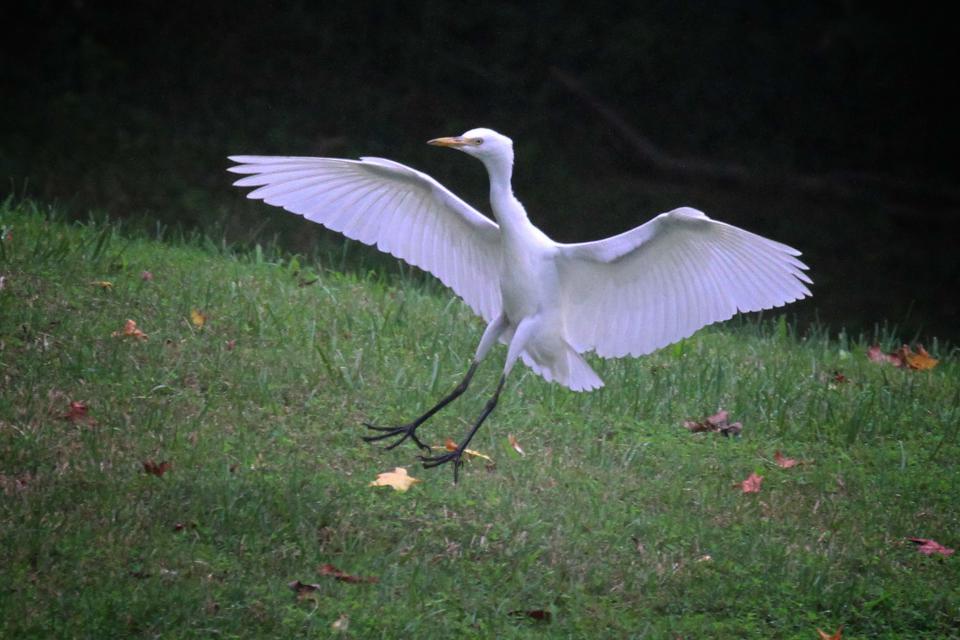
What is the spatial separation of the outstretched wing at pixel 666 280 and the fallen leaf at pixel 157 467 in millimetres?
1604

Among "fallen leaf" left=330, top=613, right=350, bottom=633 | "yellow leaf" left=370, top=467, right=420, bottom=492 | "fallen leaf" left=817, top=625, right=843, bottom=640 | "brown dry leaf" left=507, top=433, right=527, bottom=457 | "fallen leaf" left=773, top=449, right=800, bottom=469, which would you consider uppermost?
"fallen leaf" left=773, top=449, right=800, bottom=469

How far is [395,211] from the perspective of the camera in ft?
17.2

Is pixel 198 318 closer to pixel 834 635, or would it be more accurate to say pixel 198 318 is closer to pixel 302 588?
pixel 302 588

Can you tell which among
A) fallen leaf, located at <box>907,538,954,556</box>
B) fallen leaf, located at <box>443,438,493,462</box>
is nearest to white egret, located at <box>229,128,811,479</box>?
fallen leaf, located at <box>443,438,493,462</box>

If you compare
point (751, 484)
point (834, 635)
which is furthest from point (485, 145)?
point (834, 635)

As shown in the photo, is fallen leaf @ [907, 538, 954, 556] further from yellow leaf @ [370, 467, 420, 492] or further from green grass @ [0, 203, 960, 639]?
yellow leaf @ [370, 467, 420, 492]

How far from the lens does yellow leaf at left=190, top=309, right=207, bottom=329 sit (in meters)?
5.92

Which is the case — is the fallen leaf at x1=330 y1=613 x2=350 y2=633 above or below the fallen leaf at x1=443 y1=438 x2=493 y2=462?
below

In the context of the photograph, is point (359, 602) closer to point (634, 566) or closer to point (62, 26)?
point (634, 566)

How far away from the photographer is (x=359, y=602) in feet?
13.2

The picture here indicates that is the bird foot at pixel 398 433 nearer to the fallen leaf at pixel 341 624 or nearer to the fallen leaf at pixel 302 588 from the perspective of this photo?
the fallen leaf at pixel 302 588

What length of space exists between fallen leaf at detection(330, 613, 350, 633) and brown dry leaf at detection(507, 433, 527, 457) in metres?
1.44

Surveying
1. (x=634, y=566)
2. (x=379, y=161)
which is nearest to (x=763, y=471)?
(x=634, y=566)

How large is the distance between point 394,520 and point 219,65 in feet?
26.6
